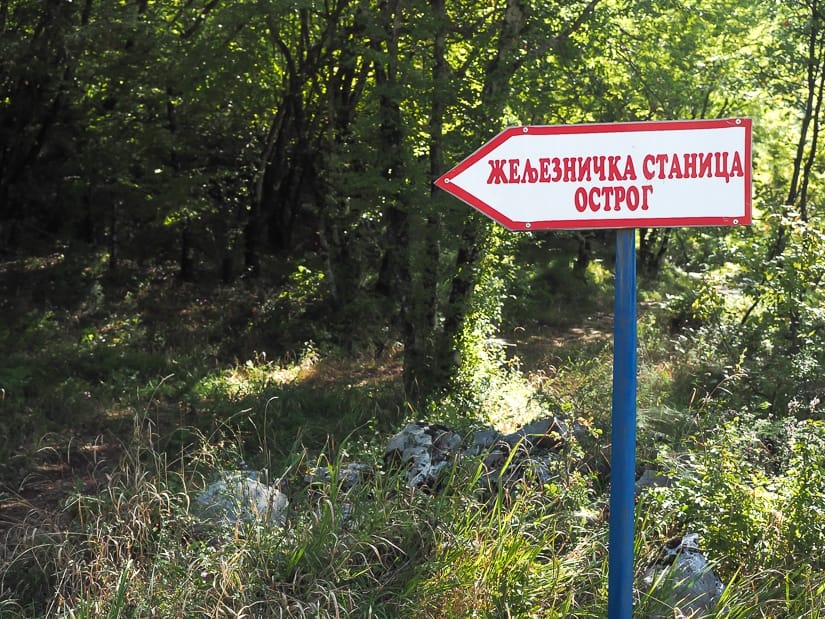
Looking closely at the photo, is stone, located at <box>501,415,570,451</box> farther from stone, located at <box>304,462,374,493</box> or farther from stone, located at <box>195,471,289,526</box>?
stone, located at <box>195,471,289,526</box>

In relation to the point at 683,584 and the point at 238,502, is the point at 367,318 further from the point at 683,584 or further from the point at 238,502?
the point at 683,584

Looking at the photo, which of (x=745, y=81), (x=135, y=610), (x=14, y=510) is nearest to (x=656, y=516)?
(x=135, y=610)

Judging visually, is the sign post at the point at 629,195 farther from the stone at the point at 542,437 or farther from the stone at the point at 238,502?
the stone at the point at 542,437

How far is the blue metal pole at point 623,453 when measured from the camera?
300 cm

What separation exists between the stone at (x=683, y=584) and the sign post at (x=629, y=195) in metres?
0.75

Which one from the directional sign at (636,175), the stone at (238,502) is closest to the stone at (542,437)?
the stone at (238,502)

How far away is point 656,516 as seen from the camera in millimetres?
4320

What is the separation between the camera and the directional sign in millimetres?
2994

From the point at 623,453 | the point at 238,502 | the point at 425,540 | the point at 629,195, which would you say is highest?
the point at 629,195

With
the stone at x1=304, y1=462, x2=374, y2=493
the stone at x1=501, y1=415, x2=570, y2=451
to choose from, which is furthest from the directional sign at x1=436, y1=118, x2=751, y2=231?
the stone at x1=501, y1=415, x2=570, y2=451

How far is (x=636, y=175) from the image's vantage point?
303cm

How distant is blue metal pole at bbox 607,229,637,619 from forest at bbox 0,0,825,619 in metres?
0.65

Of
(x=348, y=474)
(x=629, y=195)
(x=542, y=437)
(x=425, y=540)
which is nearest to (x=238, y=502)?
(x=425, y=540)

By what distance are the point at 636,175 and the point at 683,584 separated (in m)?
1.79
